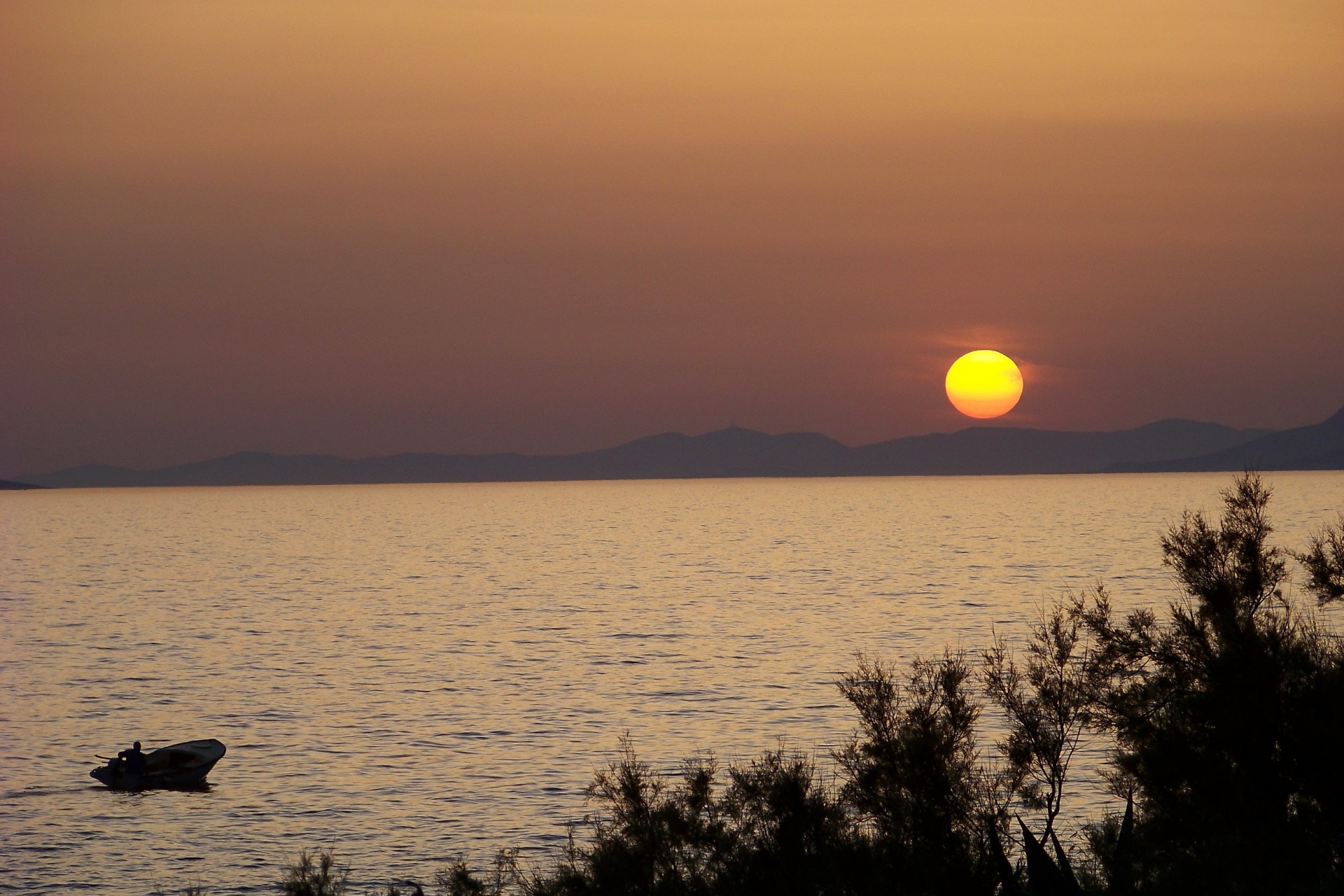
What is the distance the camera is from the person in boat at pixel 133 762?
49.1 m

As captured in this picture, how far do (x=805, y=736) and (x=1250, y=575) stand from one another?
27.4m

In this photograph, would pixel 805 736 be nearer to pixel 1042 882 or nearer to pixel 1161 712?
pixel 1161 712

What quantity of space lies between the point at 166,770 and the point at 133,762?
1256mm

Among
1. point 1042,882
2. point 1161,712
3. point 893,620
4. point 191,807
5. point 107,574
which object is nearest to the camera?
point 1042,882

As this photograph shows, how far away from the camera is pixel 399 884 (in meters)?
35.8

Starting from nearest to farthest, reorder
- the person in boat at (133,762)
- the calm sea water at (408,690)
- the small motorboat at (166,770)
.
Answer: the calm sea water at (408,690) → the small motorboat at (166,770) → the person in boat at (133,762)

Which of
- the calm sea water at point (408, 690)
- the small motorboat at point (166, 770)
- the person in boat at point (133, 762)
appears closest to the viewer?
the calm sea water at point (408, 690)

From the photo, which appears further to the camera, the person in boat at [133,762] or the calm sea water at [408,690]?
the person in boat at [133,762]

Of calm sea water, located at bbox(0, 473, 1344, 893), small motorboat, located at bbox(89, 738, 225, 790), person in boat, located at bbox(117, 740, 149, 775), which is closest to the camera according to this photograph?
calm sea water, located at bbox(0, 473, 1344, 893)

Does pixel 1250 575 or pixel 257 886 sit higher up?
pixel 1250 575

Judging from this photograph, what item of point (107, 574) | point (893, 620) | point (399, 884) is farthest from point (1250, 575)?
point (107, 574)

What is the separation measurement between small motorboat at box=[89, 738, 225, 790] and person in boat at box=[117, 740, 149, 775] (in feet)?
0.09

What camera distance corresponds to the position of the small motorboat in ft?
161

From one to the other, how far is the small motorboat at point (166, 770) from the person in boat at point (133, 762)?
27mm
